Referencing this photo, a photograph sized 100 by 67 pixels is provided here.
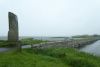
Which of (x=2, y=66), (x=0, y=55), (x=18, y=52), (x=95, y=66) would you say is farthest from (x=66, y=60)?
(x=2, y=66)

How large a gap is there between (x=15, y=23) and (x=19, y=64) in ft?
33.6

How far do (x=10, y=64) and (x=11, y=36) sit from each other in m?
10.2

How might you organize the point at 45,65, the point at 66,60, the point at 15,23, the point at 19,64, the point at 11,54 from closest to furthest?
Result: the point at 19,64, the point at 45,65, the point at 11,54, the point at 66,60, the point at 15,23

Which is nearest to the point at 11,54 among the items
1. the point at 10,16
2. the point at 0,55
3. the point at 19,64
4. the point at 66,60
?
the point at 0,55

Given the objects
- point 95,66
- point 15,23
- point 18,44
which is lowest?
point 95,66

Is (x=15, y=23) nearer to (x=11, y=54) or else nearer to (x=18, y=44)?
(x=18, y=44)

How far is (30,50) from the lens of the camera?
91.3 ft

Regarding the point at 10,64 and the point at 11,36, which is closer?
the point at 10,64

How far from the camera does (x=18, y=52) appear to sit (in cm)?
2247

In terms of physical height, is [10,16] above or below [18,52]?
above

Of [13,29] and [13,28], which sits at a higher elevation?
[13,28]

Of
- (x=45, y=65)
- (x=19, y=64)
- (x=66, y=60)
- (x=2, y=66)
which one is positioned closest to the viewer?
(x=2, y=66)

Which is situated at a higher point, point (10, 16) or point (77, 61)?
point (10, 16)

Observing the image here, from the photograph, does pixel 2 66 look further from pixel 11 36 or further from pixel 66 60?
pixel 11 36
